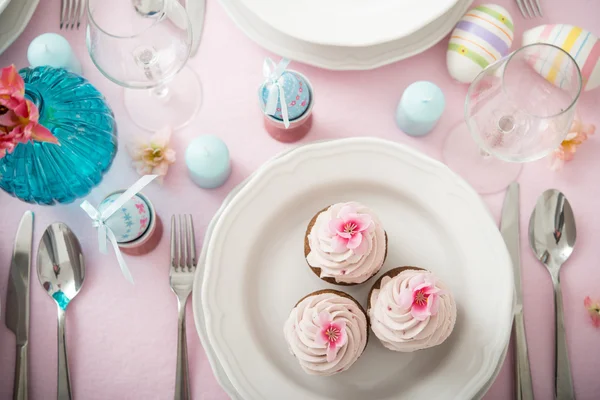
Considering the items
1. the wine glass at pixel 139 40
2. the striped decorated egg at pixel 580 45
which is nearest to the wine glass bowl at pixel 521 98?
the striped decorated egg at pixel 580 45

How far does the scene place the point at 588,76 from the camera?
79 cm

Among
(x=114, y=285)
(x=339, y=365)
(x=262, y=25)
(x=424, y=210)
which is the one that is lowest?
(x=339, y=365)

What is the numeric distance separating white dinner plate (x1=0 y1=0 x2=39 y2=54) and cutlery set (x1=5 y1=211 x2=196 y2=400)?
316 mm

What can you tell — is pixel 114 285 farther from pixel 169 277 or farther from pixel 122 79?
pixel 122 79

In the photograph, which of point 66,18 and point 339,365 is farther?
point 66,18

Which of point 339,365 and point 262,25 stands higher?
point 262,25

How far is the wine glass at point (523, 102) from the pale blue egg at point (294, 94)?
0.25 m

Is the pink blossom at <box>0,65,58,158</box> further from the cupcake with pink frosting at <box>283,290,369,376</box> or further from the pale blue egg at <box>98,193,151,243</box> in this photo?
the cupcake with pink frosting at <box>283,290,369,376</box>

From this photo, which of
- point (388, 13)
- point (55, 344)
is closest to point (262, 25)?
point (388, 13)

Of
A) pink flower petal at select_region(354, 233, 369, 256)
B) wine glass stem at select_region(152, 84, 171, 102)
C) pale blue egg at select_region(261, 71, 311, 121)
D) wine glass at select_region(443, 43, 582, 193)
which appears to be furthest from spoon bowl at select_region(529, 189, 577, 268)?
wine glass stem at select_region(152, 84, 171, 102)

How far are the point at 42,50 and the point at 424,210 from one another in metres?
0.68

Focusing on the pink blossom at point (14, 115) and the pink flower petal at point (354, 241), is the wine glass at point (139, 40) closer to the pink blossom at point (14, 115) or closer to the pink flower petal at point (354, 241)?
the pink blossom at point (14, 115)

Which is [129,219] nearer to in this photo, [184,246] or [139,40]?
[184,246]

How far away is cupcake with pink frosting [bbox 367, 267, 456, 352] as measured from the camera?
633 millimetres
